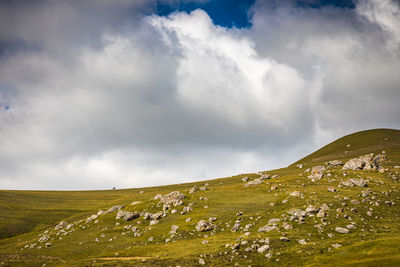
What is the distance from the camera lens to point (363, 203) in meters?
63.4

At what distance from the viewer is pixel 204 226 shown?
64.2m

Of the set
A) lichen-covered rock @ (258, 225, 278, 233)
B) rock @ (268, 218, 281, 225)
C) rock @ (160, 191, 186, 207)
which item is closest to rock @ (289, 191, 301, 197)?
rock @ (268, 218, 281, 225)

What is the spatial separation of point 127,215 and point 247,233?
43364 millimetres

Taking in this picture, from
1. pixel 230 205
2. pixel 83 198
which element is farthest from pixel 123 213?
pixel 83 198

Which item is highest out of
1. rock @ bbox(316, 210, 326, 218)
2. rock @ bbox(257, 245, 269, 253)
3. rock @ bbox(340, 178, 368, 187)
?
rock @ bbox(340, 178, 368, 187)

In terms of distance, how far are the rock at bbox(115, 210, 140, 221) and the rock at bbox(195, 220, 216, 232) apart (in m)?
26.4

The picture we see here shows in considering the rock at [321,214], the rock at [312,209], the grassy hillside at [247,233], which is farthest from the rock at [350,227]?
the rock at [312,209]

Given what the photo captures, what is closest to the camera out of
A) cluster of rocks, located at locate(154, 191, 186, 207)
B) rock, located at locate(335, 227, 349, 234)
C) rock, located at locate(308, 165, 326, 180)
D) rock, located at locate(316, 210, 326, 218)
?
rock, located at locate(335, 227, 349, 234)

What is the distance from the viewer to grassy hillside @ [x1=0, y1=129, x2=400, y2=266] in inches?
1614

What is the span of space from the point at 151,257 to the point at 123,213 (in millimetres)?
39130

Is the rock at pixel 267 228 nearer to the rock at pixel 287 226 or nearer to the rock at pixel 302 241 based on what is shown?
the rock at pixel 287 226

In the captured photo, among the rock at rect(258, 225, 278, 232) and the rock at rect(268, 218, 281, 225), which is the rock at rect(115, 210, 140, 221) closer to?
the rock at rect(258, 225, 278, 232)

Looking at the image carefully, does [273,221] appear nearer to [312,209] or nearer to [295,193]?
[312,209]

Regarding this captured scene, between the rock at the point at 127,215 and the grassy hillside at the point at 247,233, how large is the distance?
1.82 m
